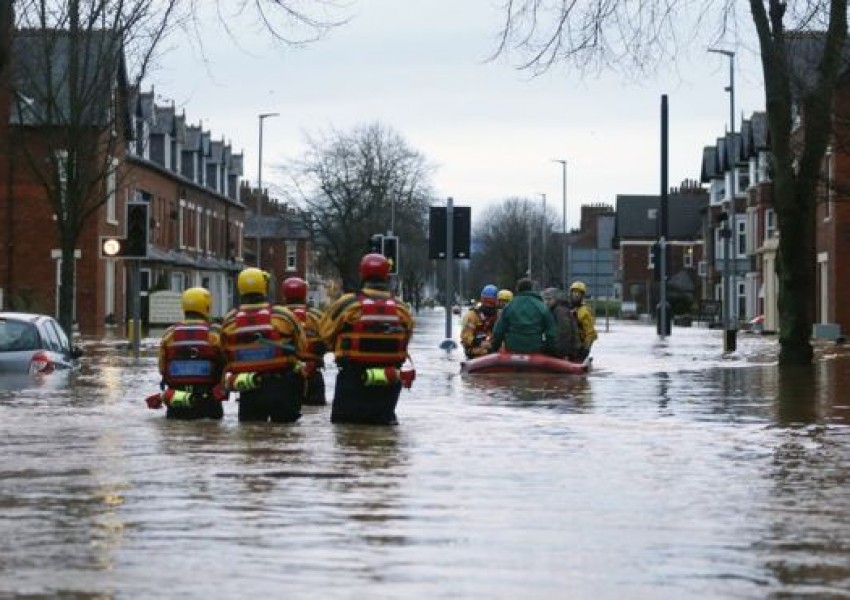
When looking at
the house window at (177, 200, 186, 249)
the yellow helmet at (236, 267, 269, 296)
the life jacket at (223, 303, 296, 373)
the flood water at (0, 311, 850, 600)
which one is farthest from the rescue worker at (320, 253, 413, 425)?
the house window at (177, 200, 186, 249)

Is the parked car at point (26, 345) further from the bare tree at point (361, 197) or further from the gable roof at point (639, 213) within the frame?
the gable roof at point (639, 213)

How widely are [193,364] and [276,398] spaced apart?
89 cm

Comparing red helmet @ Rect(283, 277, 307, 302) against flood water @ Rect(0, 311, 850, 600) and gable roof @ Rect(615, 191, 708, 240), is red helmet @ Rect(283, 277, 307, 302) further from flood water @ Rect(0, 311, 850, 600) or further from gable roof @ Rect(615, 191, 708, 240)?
gable roof @ Rect(615, 191, 708, 240)

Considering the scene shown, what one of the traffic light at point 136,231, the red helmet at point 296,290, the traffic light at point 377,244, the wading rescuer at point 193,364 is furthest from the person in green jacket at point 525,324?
the traffic light at point 377,244

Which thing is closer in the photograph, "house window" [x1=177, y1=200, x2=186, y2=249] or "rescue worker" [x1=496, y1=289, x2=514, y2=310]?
"rescue worker" [x1=496, y1=289, x2=514, y2=310]

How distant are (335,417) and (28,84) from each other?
73.0ft

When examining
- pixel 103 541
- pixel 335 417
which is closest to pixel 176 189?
pixel 335 417

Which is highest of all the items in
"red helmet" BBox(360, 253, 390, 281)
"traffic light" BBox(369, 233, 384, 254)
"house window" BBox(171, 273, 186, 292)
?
"traffic light" BBox(369, 233, 384, 254)

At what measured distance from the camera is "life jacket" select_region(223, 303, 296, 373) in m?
15.4

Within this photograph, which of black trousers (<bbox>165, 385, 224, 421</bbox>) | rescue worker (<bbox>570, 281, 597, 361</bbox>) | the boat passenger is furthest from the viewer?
rescue worker (<bbox>570, 281, 597, 361</bbox>)

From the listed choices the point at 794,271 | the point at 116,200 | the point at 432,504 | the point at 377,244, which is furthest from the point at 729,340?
the point at 432,504

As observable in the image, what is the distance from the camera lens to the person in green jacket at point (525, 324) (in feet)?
82.3

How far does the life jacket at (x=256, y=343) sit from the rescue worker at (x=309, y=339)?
1149 mm

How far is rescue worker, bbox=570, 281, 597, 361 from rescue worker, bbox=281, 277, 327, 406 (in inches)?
362
